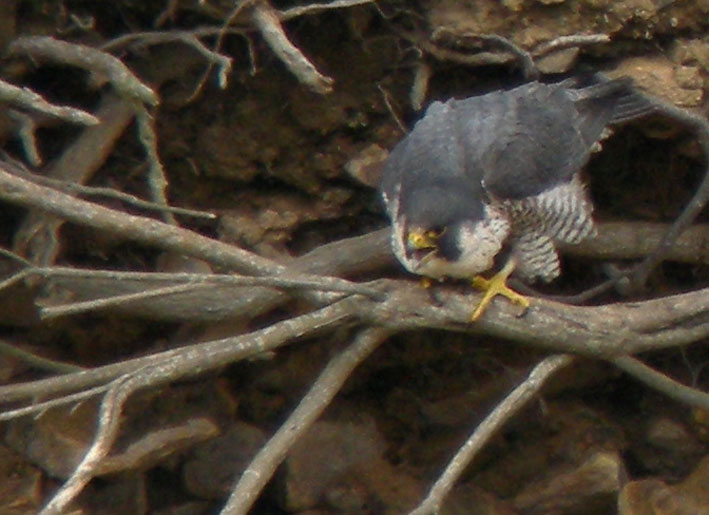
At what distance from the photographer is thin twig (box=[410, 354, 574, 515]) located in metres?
2.78

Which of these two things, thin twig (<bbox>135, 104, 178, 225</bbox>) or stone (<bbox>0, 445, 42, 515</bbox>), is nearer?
thin twig (<bbox>135, 104, 178, 225</bbox>)

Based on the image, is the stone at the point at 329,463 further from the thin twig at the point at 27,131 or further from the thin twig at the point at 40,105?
the thin twig at the point at 40,105

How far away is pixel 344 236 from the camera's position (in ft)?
12.5

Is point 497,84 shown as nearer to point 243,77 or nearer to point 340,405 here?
point 243,77

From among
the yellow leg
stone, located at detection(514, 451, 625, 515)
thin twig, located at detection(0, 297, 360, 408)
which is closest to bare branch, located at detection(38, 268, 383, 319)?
thin twig, located at detection(0, 297, 360, 408)

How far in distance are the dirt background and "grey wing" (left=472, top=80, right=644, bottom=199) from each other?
0.14 metres

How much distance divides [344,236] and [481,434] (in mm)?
1088

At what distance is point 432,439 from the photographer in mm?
4117

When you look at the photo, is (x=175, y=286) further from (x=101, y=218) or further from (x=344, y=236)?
(x=344, y=236)

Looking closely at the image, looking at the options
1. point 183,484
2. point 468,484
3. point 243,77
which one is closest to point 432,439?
point 468,484

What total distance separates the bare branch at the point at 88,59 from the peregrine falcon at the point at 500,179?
2.22ft

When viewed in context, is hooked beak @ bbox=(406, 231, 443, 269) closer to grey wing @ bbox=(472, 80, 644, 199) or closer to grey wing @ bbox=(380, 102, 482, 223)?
grey wing @ bbox=(380, 102, 482, 223)

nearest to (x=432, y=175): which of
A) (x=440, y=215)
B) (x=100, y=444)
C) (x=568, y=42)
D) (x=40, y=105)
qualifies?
(x=440, y=215)

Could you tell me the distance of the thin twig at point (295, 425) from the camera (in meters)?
2.75
